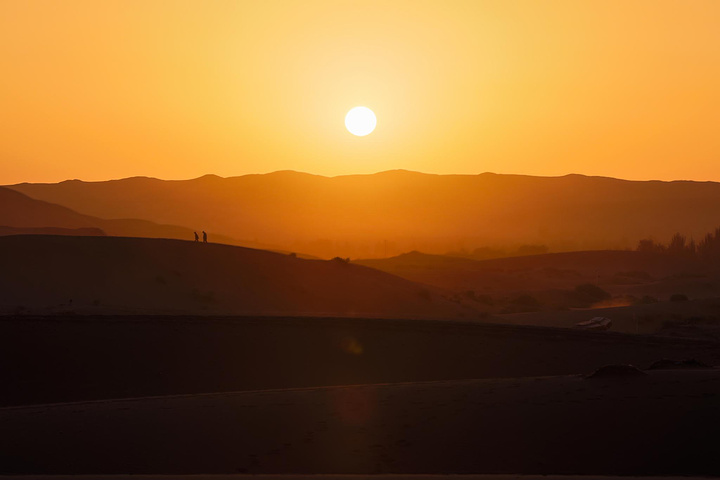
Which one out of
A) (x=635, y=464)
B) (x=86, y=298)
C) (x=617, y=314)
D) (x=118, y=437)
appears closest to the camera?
(x=635, y=464)

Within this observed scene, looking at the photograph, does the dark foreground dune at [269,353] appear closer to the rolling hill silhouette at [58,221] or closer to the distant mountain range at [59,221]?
the rolling hill silhouette at [58,221]

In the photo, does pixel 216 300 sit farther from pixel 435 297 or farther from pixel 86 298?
pixel 435 297

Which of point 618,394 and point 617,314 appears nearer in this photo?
point 618,394

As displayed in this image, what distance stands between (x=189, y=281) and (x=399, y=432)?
35.4m

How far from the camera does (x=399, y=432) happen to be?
13227 millimetres

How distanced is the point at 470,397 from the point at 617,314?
3295cm

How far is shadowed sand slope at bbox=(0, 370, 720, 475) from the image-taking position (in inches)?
476

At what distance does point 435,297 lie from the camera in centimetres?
5434

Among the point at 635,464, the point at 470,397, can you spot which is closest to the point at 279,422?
the point at 470,397

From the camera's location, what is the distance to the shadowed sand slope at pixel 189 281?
142 feet

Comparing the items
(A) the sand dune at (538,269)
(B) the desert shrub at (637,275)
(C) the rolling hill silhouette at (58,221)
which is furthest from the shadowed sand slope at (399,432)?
(C) the rolling hill silhouette at (58,221)

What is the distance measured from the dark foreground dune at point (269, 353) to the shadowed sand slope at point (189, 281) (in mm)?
13922

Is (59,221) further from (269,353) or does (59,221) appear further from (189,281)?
(269,353)

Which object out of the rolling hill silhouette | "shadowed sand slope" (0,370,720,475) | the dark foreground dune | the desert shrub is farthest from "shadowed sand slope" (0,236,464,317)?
the rolling hill silhouette
